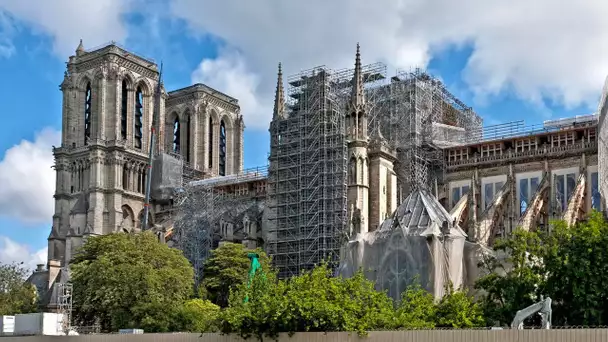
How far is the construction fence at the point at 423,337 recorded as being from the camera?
26828mm

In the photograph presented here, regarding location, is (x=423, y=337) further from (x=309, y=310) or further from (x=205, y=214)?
(x=205, y=214)

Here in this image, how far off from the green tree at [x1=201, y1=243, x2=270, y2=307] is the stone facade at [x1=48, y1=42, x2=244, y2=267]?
1554cm

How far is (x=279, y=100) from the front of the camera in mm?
67500

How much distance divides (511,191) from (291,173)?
48.3 feet

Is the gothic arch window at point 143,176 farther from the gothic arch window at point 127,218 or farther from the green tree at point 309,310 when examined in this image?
the green tree at point 309,310

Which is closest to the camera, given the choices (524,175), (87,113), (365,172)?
(365,172)

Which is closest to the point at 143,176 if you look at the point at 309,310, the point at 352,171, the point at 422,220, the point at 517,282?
the point at 352,171

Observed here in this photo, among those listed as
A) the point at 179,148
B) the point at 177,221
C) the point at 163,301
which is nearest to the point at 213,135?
the point at 179,148

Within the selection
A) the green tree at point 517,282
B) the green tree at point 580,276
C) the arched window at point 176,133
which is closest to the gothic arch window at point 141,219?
the arched window at point 176,133

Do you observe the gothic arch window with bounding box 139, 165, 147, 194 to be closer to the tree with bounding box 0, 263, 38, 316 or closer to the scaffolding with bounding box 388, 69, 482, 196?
the tree with bounding box 0, 263, 38, 316

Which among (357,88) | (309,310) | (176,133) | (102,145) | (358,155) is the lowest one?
(309,310)

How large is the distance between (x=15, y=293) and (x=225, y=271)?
15.8 m

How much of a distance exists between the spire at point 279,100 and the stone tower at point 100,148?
19.8 metres

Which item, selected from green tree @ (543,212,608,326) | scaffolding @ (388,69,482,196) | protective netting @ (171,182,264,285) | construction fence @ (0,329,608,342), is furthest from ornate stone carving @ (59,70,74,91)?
green tree @ (543,212,608,326)
